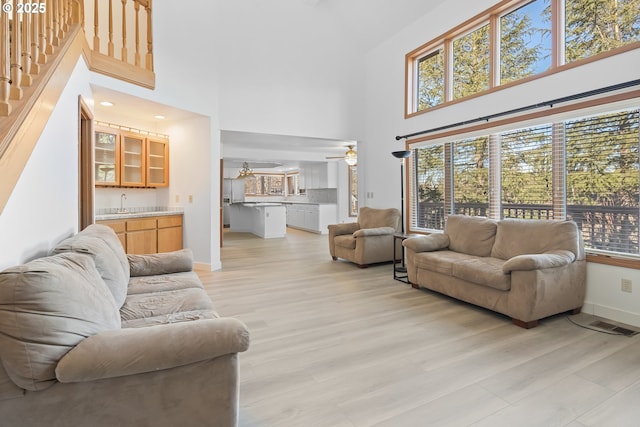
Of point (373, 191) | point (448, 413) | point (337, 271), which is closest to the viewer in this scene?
point (448, 413)

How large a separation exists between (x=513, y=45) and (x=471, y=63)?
0.61 meters

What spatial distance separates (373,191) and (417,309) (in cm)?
321

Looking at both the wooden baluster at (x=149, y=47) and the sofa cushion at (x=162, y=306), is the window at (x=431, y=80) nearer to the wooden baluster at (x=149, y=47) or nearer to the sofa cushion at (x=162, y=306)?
the wooden baluster at (x=149, y=47)

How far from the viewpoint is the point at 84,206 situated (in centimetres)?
380

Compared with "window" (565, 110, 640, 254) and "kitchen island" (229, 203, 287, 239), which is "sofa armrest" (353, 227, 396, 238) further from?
"kitchen island" (229, 203, 287, 239)

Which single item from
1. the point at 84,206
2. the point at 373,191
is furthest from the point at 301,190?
the point at 84,206

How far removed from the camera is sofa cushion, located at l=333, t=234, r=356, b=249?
5383 millimetres

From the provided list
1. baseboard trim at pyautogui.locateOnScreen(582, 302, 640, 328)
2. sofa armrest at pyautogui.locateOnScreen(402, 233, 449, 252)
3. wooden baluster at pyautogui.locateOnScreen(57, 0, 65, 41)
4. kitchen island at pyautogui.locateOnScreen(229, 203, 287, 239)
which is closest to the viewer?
wooden baluster at pyautogui.locateOnScreen(57, 0, 65, 41)

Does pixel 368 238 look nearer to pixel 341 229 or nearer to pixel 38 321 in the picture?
pixel 341 229

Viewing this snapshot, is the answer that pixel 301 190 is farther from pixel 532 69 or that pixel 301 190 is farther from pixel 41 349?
pixel 41 349

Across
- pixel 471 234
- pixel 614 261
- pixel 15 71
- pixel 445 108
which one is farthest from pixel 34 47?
pixel 614 261

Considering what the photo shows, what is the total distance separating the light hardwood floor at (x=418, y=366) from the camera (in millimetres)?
1730

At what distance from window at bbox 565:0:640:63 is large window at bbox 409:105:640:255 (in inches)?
27.1

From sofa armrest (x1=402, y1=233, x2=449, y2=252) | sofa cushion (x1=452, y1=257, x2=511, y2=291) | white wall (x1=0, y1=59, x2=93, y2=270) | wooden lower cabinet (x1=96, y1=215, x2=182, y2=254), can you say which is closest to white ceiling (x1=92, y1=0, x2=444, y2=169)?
white wall (x1=0, y1=59, x2=93, y2=270)
